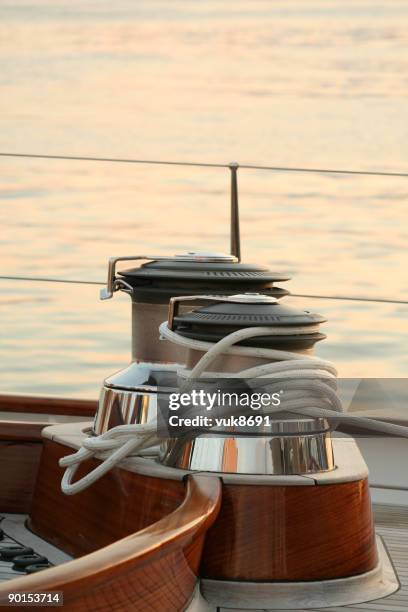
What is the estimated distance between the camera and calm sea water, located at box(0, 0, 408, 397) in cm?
708

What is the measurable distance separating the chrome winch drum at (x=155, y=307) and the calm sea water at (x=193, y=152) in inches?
159

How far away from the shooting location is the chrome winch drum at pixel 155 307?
2094 millimetres

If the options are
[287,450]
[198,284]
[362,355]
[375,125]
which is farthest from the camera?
[375,125]

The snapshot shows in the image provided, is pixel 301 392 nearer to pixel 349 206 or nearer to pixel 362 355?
pixel 362 355

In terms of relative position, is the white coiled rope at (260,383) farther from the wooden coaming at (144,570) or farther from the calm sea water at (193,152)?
the calm sea water at (193,152)

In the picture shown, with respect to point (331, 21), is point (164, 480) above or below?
below

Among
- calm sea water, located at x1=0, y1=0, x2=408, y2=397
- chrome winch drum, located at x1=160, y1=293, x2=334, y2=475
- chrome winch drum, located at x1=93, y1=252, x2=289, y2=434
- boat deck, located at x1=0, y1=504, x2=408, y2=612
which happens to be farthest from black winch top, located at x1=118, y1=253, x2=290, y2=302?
calm sea water, located at x1=0, y1=0, x2=408, y2=397

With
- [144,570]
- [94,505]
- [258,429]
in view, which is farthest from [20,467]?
[144,570]

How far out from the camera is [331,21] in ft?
45.7

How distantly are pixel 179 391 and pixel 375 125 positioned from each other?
954 cm

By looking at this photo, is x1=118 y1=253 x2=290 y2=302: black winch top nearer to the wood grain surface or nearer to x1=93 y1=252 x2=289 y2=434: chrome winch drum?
x1=93 y1=252 x2=289 y2=434: chrome winch drum

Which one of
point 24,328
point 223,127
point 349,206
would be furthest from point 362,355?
point 223,127

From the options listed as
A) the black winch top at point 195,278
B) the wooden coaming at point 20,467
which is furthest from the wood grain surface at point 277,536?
the wooden coaming at point 20,467

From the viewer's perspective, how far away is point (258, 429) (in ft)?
5.98
